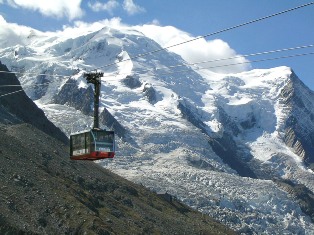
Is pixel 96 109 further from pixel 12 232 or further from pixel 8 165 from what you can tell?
pixel 8 165

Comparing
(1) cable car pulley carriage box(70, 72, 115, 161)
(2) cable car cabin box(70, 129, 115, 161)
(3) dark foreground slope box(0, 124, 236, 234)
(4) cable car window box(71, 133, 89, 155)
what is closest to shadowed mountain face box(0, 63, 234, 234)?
(3) dark foreground slope box(0, 124, 236, 234)

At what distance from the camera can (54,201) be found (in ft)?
474

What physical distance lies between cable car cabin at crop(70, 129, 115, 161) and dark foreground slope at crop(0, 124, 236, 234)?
7343 centimetres

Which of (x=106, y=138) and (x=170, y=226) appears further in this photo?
(x=170, y=226)

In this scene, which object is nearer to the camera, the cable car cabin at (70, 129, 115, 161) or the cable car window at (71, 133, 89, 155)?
the cable car cabin at (70, 129, 115, 161)

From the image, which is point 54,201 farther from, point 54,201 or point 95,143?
point 95,143

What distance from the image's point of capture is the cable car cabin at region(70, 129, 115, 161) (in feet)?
144

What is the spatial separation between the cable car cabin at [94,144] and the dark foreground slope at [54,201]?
73.4 metres

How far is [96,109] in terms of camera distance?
39.2m

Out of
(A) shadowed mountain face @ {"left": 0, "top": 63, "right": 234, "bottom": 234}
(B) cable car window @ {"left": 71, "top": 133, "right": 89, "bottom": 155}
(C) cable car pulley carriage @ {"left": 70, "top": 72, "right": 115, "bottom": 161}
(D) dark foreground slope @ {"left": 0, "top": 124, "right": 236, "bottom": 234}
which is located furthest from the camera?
(D) dark foreground slope @ {"left": 0, "top": 124, "right": 236, "bottom": 234}

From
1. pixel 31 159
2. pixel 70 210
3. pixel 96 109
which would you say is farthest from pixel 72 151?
pixel 31 159

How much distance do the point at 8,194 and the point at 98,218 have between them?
994 inches

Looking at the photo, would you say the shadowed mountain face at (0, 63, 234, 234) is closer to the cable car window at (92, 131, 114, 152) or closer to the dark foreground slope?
the dark foreground slope

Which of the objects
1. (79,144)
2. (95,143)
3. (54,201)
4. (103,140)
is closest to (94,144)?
(95,143)
